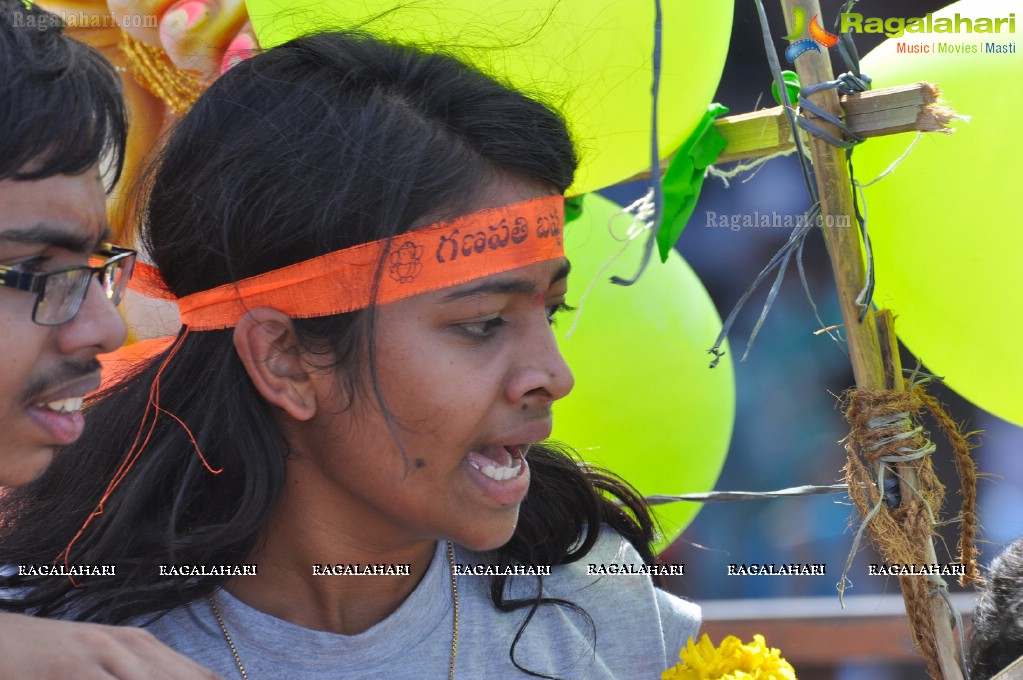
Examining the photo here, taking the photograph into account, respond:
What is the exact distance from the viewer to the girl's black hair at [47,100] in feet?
3.87

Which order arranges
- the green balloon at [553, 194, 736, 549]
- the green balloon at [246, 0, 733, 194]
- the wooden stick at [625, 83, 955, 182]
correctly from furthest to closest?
the green balloon at [553, 194, 736, 549], the green balloon at [246, 0, 733, 194], the wooden stick at [625, 83, 955, 182]

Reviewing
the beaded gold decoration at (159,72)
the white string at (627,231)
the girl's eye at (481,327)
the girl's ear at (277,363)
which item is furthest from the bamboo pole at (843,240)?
the beaded gold decoration at (159,72)

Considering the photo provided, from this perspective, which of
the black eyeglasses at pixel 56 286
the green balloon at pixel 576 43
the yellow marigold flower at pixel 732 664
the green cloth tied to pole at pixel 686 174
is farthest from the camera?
the green cloth tied to pole at pixel 686 174

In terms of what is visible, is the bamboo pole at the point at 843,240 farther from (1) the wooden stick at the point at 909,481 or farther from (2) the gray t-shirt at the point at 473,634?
(2) the gray t-shirt at the point at 473,634

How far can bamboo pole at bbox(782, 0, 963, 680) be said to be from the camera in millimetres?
1601

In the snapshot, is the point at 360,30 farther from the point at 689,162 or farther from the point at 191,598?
the point at 191,598

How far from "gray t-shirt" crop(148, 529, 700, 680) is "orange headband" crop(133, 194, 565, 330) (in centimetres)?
46

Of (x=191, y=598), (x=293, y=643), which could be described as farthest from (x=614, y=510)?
(x=191, y=598)

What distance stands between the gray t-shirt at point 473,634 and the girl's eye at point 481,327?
437mm

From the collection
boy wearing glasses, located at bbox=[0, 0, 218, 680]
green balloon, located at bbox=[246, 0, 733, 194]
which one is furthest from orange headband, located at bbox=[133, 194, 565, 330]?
green balloon, located at bbox=[246, 0, 733, 194]

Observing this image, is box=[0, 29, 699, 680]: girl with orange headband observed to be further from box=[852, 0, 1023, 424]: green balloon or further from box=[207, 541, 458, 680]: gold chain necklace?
box=[852, 0, 1023, 424]: green balloon

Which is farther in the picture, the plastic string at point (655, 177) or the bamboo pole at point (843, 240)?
the bamboo pole at point (843, 240)

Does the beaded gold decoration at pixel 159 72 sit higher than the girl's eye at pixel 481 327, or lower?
higher

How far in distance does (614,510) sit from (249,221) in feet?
2.76
